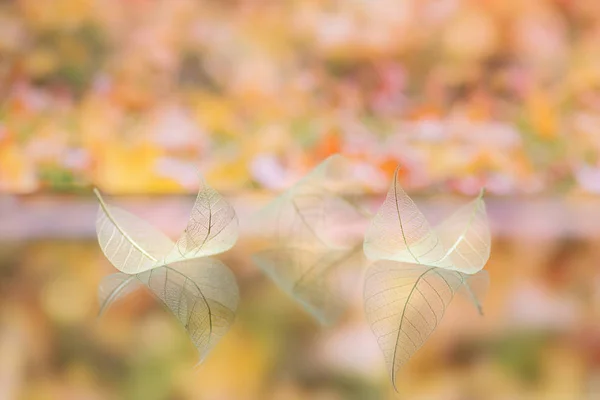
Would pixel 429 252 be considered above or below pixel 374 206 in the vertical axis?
above

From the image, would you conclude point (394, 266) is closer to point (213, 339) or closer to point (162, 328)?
point (213, 339)

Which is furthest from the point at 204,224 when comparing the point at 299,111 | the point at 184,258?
the point at 299,111

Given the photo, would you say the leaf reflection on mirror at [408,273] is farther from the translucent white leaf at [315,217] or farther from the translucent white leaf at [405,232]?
the translucent white leaf at [315,217]

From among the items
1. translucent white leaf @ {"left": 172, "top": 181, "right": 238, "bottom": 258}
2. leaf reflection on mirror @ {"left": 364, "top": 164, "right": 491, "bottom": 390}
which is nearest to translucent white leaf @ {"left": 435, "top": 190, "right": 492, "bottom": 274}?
leaf reflection on mirror @ {"left": 364, "top": 164, "right": 491, "bottom": 390}

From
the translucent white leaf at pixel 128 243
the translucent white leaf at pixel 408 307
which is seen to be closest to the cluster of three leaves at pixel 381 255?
the translucent white leaf at pixel 408 307

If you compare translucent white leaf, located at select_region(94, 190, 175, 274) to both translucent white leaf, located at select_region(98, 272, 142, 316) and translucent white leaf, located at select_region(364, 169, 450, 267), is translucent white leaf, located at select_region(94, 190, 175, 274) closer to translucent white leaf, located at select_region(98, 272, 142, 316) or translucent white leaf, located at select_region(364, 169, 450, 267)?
translucent white leaf, located at select_region(98, 272, 142, 316)

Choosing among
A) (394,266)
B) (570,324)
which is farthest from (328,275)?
(570,324)
